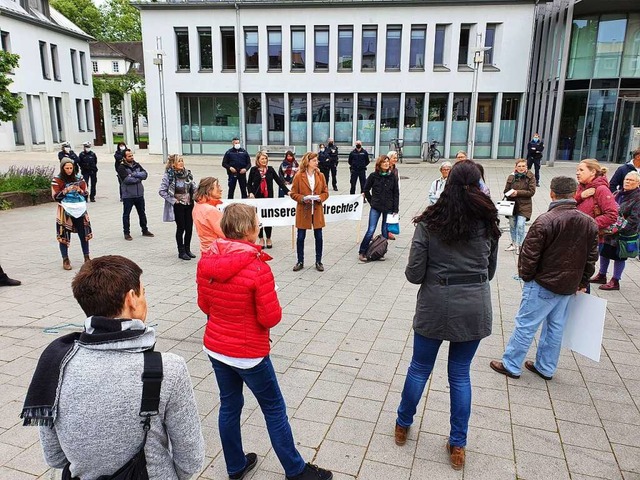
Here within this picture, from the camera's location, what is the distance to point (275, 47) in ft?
92.7

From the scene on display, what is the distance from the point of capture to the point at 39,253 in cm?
900

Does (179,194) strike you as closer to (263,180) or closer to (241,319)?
(263,180)

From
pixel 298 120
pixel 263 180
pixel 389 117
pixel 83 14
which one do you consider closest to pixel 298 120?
pixel 298 120

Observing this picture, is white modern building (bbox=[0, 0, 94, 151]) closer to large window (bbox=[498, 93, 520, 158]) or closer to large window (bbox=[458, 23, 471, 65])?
large window (bbox=[458, 23, 471, 65])

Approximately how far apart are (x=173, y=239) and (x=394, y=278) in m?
5.01

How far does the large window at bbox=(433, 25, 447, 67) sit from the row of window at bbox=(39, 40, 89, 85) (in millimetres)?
28519

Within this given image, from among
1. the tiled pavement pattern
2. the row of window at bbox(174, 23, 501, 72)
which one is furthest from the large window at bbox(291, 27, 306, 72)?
the tiled pavement pattern

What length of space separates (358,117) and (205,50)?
9847 mm

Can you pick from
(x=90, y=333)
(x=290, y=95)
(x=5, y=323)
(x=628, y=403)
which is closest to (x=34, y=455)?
(x=90, y=333)

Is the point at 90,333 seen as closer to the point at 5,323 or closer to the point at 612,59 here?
the point at 5,323

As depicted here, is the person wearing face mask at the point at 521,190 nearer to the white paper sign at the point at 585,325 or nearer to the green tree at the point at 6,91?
the white paper sign at the point at 585,325

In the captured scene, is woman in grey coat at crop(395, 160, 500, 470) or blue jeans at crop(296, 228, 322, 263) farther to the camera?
blue jeans at crop(296, 228, 322, 263)

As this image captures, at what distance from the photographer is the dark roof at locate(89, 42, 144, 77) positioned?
64500mm

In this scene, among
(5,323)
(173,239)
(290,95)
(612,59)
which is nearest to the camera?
(5,323)
